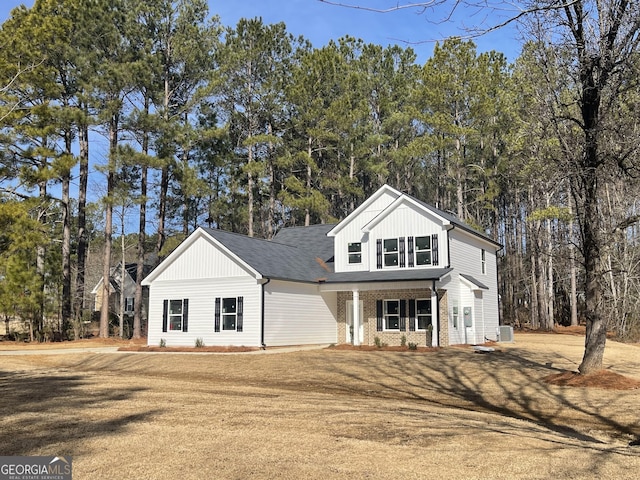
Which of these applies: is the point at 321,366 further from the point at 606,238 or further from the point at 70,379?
the point at 606,238

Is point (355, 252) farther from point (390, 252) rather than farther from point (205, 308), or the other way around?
point (205, 308)

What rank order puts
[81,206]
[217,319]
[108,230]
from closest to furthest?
[217,319] < [108,230] < [81,206]

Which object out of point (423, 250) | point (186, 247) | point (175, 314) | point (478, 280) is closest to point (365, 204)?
point (423, 250)

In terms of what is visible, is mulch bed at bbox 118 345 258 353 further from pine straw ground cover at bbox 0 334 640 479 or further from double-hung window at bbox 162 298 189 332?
pine straw ground cover at bbox 0 334 640 479

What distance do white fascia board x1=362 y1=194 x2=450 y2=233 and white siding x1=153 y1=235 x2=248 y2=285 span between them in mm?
6487

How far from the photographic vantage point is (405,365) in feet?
58.7

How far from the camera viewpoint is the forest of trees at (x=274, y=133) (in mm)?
A: 14656

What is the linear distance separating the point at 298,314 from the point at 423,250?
6445 millimetres

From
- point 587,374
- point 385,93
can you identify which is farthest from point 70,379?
point 385,93

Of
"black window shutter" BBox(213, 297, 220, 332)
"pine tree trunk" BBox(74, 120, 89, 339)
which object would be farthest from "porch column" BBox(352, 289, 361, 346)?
"pine tree trunk" BBox(74, 120, 89, 339)

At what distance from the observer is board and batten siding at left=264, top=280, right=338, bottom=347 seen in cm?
2414

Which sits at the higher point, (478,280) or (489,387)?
(478,280)

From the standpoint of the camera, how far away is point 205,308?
25109 millimetres

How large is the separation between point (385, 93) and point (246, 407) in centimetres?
4259
